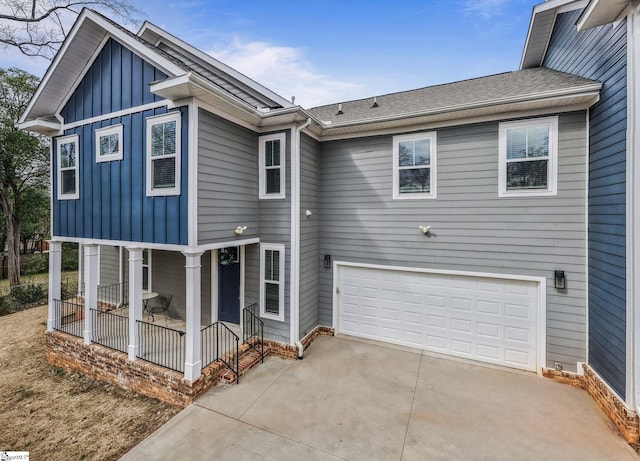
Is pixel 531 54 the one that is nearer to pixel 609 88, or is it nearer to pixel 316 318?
pixel 609 88

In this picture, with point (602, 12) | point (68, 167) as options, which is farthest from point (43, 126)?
point (602, 12)

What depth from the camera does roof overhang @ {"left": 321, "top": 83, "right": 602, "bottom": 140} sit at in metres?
5.20

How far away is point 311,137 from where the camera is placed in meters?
7.31

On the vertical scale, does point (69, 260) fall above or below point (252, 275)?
below

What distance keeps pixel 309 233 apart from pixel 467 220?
371 cm

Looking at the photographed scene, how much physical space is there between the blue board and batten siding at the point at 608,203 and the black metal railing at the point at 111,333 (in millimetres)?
9053

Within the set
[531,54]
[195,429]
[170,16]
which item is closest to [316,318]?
[195,429]

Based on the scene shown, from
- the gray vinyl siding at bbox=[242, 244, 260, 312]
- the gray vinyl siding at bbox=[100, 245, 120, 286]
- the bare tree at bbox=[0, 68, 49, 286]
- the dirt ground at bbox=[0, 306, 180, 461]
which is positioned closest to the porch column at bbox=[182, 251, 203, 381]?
the dirt ground at bbox=[0, 306, 180, 461]

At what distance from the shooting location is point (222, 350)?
20.9 ft

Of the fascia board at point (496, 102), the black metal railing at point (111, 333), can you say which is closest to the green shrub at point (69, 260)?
the black metal railing at point (111, 333)

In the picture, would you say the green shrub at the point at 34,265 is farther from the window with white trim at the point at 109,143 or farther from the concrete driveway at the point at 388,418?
the concrete driveway at the point at 388,418

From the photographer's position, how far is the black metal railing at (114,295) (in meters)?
9.40

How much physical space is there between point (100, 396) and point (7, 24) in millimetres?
12600

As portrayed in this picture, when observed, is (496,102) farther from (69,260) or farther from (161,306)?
(69,260)
